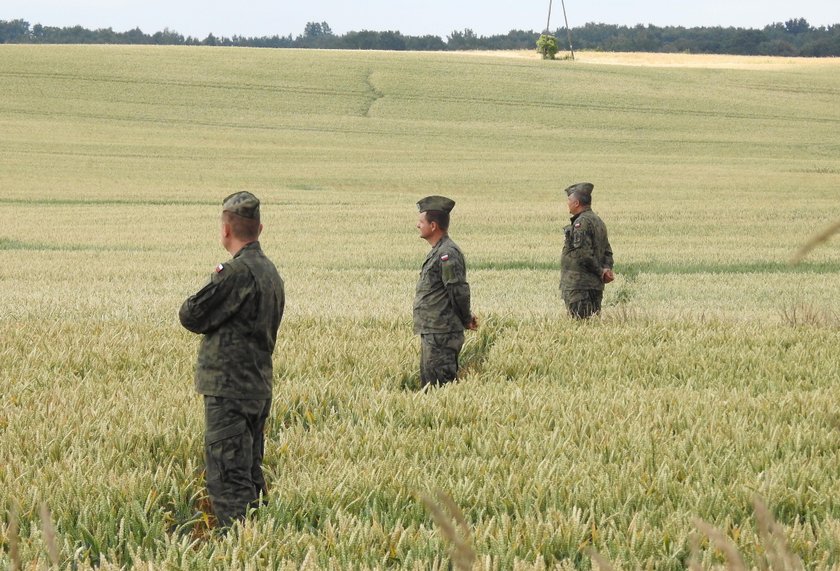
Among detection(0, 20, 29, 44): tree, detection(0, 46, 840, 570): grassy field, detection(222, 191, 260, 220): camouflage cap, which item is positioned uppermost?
detection(0, 20, 29, 44): tree

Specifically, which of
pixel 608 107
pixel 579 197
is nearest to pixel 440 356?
pixel 579 197

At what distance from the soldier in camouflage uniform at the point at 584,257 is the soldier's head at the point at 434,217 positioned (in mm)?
2848

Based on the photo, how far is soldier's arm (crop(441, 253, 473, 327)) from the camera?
758cm

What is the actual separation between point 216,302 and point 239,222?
423 millimetres

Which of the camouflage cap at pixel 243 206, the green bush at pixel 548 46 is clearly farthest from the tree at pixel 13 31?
the camouflage cap at pixel 243 206

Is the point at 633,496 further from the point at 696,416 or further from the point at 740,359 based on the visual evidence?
the point at 740,359

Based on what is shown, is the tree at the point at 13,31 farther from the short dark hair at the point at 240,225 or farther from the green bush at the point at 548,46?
the short dark hair at the point at 240,225

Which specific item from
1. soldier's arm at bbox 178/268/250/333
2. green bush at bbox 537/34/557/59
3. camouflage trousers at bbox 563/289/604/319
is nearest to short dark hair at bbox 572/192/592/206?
camouflage trousers at bbox 563/289/604/319

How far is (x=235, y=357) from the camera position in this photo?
4.95 meters

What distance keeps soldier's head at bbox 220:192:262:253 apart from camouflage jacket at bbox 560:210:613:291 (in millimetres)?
5839

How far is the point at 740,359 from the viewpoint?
891 cm

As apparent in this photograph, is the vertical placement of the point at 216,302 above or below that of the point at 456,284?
above

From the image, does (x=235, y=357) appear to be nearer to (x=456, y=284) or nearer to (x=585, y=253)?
(x=456, y=284)

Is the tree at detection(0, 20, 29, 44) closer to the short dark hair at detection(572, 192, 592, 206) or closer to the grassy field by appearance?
the grassy field
